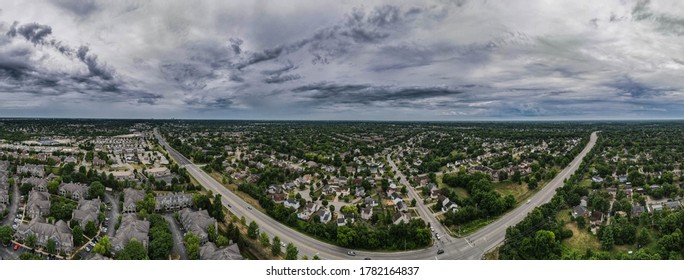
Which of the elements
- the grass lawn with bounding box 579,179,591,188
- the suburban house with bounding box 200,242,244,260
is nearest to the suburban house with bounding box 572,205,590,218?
the grass lawn with bounding box 579,179,591,188

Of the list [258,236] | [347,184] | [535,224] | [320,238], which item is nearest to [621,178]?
[535,224]

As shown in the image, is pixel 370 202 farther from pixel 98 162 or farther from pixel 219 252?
pixel 98 162

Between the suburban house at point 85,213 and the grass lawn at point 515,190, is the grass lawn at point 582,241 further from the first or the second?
the suburban house at point 85,213

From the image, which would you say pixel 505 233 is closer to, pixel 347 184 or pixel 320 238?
pixel 320 238

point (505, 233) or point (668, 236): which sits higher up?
point (668, 236)

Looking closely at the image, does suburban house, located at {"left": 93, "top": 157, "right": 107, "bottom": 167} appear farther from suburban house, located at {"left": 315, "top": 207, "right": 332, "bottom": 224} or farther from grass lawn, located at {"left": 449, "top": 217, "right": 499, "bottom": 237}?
grass lawn, located at {"left": 449, "top": 217, "right": 499, "bottom": 237}

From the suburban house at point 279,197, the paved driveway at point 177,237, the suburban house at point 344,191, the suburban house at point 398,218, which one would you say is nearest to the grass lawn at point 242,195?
the suburban house at point 279,197

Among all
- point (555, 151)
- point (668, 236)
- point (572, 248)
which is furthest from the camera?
point (555, 151)
